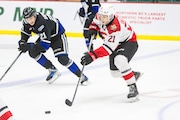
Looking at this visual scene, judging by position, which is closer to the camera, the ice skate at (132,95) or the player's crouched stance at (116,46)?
the player's crouched stance at (116,46)

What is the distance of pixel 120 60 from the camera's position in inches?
130

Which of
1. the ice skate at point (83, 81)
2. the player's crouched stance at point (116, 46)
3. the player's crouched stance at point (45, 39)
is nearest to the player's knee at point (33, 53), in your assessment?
the player's crouched stance at point (45, 39)

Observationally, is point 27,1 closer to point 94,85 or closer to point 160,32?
point 160,32

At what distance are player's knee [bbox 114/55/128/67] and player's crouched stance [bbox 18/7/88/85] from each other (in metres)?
0.41

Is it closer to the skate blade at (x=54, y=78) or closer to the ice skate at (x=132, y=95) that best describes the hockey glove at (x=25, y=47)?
the skate blade at (x=54, y=78)

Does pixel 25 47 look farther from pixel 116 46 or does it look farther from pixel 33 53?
pixel 116 46

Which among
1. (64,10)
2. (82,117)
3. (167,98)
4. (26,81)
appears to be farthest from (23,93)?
(64,10)

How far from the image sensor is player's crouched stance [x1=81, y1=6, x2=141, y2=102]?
3.22 metres

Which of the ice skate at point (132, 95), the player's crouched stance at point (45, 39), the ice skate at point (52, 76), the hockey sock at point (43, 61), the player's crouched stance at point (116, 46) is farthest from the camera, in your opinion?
the ice skate at point (52, 76)

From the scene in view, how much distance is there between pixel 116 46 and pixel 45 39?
70 cm

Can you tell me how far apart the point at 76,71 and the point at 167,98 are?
90 cm

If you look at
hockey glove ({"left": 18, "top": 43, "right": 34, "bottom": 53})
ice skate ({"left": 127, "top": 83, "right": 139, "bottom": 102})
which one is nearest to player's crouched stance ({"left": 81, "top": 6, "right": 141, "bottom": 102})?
ice skate ({"left": 127, "top": 83, "right": 139, "bottom": 102})

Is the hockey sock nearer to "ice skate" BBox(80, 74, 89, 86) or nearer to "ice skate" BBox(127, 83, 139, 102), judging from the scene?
"ice skate" BBox(80, 74, 89, 86)

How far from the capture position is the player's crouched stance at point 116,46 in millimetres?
3221
